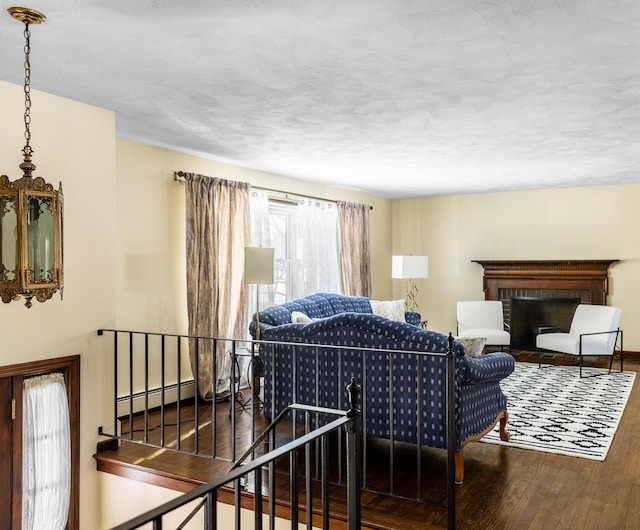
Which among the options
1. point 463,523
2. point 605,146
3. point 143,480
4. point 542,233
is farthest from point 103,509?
point 542,233

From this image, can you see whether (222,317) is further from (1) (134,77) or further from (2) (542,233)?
(2) (542,233)

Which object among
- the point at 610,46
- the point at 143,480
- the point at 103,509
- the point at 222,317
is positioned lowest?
the point at 103,509

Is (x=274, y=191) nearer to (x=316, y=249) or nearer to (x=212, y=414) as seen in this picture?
(x=316, y=249)

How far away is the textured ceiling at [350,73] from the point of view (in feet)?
8.63

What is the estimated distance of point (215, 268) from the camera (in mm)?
5812

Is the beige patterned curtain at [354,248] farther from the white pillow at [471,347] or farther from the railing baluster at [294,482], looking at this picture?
the railing baluster at [294,482]

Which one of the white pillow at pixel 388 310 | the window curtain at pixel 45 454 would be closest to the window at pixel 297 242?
the white pillow at pixel 388 310

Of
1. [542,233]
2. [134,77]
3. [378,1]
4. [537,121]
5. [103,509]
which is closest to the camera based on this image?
[378,1]

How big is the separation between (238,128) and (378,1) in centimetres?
249

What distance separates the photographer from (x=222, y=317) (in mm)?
5891

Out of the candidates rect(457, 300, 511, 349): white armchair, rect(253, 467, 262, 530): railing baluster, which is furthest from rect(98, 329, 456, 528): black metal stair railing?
rect(457, 300, 511, 349): white armchair

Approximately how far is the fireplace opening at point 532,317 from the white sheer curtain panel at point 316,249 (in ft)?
9.36

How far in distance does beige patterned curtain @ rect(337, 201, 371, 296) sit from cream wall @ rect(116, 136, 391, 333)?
2492 mm

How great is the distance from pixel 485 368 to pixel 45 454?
9.75 ft
